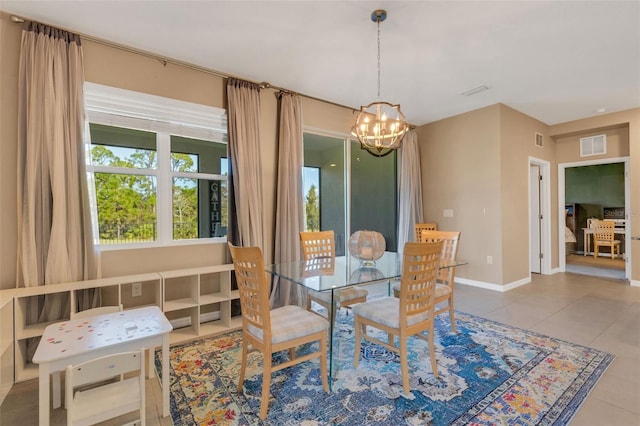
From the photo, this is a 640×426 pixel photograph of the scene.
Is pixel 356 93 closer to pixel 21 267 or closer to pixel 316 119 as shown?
pixel 316 119

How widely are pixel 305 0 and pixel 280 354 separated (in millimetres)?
2851

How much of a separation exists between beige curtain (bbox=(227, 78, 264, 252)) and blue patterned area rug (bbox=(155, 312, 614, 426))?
3.86 ft

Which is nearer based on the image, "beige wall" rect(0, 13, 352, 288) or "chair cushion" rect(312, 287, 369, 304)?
"beige wall" rect(0, 13, 352, 288)

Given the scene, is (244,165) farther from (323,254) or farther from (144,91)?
(323,254)

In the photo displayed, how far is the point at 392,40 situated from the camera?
271 cm

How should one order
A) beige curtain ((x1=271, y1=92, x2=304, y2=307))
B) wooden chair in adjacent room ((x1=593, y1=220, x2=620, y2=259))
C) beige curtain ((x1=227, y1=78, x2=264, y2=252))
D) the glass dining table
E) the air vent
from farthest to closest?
wooden chair in adjacent room ((x1=593, y1=220, x2=620, y2=259)) → the air vent → beige curtain ((x1=271, y1=92, x2=304, y2=307)) → beige curtain ((x1=227, y1=78, x2=264, y2=252)) → the glass dining table

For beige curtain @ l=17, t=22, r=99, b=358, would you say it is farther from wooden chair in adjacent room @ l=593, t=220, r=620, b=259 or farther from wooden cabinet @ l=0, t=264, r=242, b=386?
wooden chair in adjacent room @ l=593, t=220, r=620, b=259

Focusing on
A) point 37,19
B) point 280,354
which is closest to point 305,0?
point 37,19

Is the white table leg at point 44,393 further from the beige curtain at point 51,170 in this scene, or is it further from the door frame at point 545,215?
the door frame at point 545,215

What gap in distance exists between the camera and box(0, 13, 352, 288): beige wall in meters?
2.35

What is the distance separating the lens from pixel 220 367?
2.33 metres

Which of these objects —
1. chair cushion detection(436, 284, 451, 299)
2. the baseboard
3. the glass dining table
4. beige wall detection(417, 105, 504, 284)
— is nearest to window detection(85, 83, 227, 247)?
the glass dining table

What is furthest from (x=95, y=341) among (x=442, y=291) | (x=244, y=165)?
(x=442, y=291)

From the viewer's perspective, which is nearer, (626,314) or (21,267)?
(21,267)
